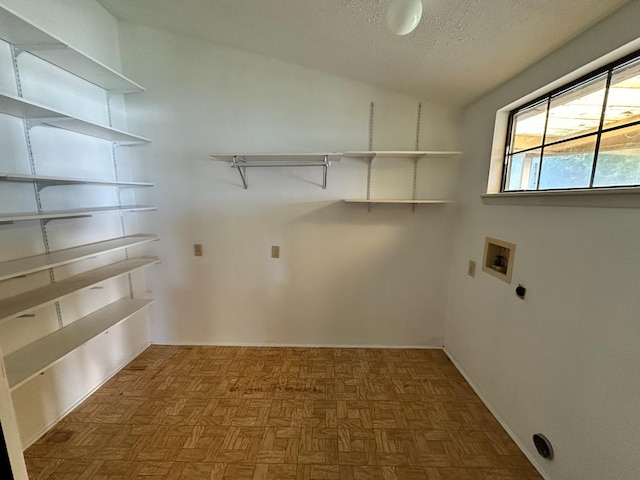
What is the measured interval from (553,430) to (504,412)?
16.1 inches

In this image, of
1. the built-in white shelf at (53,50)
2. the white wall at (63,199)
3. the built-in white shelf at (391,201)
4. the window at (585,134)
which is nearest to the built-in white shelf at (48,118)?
the white wall at (63,199)

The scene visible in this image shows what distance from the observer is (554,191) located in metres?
1.37

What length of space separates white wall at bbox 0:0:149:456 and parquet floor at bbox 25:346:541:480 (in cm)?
20

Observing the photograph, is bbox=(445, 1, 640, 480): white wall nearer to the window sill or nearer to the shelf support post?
the window sill

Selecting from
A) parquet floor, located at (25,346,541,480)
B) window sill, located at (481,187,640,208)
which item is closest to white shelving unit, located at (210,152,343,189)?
window sill, located at (481,187,640,208)

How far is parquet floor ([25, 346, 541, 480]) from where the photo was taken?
4.94 ft

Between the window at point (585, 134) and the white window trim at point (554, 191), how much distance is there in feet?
0.16

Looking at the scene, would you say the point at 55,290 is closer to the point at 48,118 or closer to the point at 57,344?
the point at 57,344

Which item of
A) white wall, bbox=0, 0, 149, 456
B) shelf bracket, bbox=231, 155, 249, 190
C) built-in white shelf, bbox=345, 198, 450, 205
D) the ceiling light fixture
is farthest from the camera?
shelf bracket, bbox=231, 155, 249, 190

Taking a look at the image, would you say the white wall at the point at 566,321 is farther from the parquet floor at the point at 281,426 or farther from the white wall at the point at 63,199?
the white wall at the point at 63,199

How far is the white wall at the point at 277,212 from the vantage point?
2.32 meters

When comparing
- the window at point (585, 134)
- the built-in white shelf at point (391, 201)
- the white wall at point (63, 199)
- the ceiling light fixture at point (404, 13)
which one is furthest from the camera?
the built-in white shelf at point (391, 201)

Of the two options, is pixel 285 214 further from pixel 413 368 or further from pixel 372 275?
pixel 413 368

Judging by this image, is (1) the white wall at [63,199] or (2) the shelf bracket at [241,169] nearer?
(1) the white wall at [63,199]
